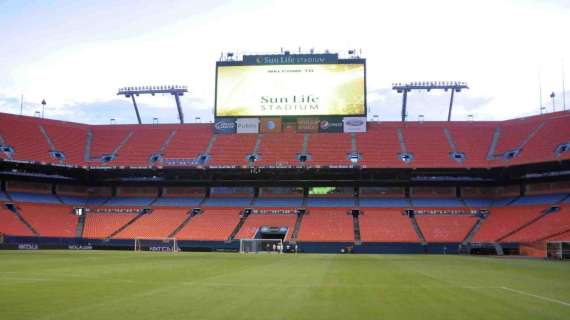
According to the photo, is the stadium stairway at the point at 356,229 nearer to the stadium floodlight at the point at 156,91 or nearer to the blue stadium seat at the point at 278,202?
the blue stadium seat at the point at 278,202

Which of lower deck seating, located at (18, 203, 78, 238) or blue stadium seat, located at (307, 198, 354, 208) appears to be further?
blue stadium seat, located at (307, 198, 354, 208)

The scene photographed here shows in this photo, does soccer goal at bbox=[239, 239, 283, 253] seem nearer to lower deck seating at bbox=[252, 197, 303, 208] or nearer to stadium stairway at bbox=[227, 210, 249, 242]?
stadium stairway at bbox=[227, 210, 249, 242]

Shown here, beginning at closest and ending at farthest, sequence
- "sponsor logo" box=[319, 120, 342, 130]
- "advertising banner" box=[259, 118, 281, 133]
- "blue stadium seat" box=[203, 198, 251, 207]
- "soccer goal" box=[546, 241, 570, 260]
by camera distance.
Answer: "soccer goal" box=[546, 241, 570, 260], "blue stadium seat" box=[203, 198, 251, 207], "sponsor logo" box=[319, 120, 342, 130], "advertising banner" box=[259, 118, 281, 133]

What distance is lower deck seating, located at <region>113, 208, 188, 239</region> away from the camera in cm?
6406

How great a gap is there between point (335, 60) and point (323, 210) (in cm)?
2077

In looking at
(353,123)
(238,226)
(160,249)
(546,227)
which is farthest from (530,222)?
(160,249)

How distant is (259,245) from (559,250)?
29.6 meters

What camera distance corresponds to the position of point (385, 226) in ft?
210

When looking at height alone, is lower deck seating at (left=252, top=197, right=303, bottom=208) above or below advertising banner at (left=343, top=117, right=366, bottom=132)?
below

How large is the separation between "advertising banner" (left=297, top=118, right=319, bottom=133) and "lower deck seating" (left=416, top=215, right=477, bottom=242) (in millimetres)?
18708

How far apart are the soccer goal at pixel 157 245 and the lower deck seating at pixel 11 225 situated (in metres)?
11.6

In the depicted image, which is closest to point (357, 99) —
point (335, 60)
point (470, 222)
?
point (335, 60)

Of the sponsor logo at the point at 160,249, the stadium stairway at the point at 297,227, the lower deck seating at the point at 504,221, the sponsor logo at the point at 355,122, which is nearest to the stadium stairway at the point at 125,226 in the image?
the sponsor logo at the point at 160,249

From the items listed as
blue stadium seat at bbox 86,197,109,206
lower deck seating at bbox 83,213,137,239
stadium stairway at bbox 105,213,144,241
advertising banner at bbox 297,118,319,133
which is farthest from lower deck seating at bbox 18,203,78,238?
advertising banner at bbox 297,118,319,133
